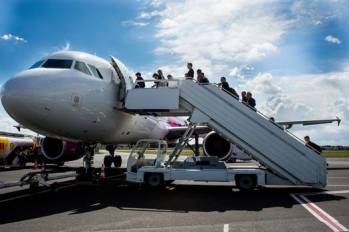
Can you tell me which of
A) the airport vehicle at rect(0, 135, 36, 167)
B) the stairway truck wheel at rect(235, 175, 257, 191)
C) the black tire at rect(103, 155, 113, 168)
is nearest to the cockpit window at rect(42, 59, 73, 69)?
the stairway truck wheel at rect(235, 175, 257, 191)

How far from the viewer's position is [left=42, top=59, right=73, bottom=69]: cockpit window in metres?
11.7

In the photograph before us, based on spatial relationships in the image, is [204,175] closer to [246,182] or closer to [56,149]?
[246,182]

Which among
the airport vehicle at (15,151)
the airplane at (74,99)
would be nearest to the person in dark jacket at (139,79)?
the airplane at (74,99)

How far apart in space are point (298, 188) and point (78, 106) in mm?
7794

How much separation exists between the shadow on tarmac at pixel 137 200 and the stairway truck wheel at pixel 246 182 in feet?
0.71

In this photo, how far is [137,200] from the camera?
34.2 ft

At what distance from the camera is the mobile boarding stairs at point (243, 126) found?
11648 mm

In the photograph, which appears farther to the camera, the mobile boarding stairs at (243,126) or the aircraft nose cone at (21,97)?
the mobile boarding stairs at (243,126)

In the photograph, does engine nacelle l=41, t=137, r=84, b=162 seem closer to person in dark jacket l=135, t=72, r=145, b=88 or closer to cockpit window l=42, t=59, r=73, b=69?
person in dark jacket l=135, t=72, r=145, b=88

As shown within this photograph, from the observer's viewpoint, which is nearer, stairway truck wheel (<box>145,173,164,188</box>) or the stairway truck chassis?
the stairway truck chassis

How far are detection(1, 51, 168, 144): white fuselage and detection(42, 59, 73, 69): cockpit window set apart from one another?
15 cm

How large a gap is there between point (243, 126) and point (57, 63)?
5.99m

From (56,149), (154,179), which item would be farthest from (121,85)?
(56,149)

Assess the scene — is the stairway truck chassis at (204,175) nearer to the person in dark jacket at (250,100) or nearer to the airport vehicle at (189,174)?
the airport vehicle at (189,174)
